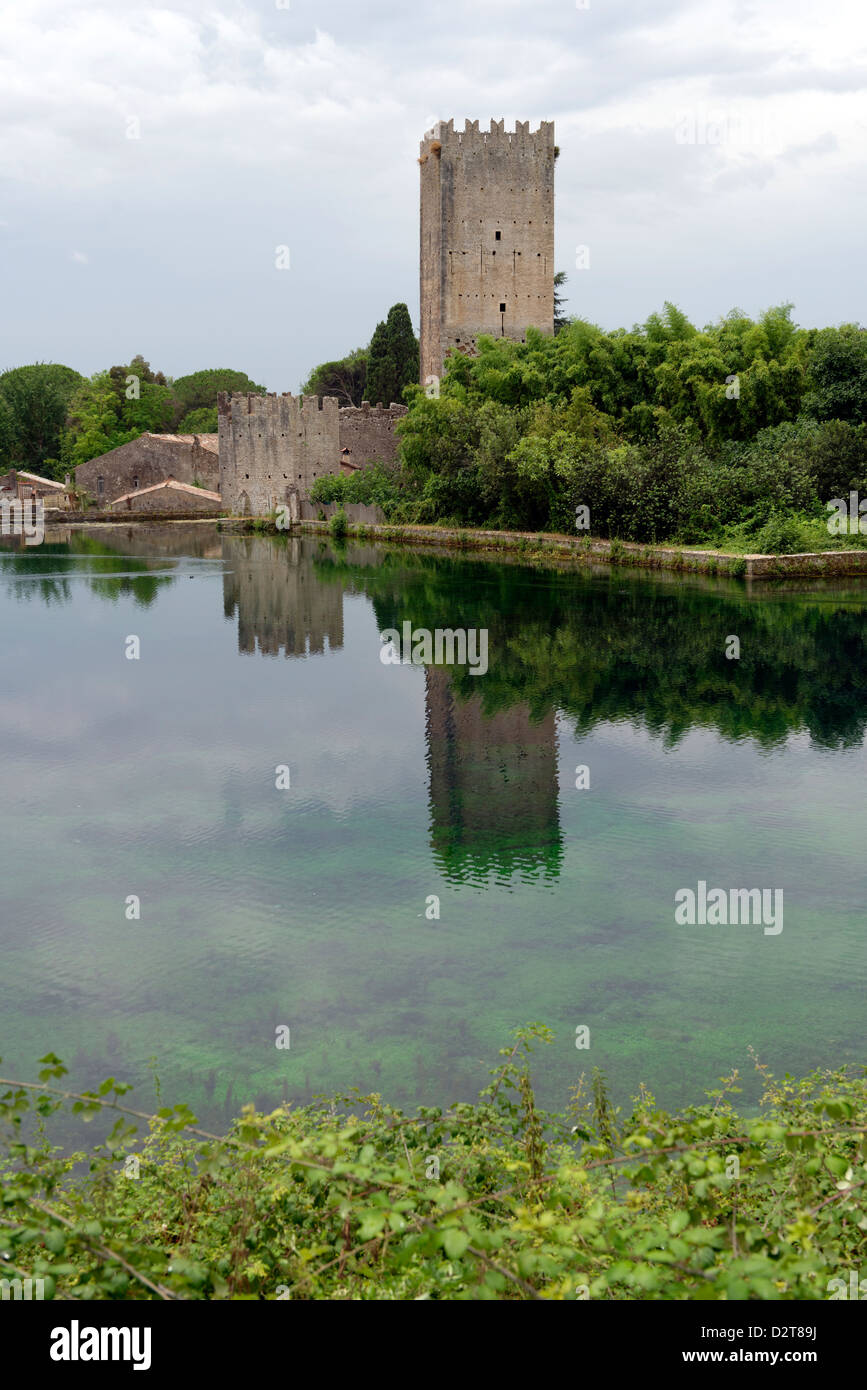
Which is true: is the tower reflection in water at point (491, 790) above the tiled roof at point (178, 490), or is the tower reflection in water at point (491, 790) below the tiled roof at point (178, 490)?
below

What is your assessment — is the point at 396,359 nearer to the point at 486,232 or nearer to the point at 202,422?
the point at 486,232

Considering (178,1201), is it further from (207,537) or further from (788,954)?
(207,537)

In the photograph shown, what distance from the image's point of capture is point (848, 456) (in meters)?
24.4

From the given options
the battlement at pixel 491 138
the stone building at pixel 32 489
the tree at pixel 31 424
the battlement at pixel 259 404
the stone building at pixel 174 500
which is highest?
the battlement at pixel 491 138

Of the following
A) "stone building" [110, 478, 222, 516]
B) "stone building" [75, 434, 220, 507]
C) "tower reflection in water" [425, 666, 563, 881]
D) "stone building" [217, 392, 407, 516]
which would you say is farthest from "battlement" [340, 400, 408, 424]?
"tower reflection in water" [425, 666, 563, 881]

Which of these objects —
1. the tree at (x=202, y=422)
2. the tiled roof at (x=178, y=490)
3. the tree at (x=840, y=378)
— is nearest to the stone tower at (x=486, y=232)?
the tiled roof at (x=178, y=490)

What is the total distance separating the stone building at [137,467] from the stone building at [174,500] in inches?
124

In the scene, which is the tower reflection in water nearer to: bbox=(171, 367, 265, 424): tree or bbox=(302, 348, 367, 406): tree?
bbox=(302, 348, 367, 406): tree

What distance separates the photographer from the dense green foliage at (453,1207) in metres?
2.65

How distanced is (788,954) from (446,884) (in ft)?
6.60

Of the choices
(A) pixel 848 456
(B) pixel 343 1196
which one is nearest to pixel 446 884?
(B) pixel 343 1196

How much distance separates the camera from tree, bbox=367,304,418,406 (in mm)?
51344

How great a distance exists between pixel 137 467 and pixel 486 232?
20.4 metres

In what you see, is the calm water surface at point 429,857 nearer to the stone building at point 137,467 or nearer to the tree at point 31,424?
the stone building at point 137,467
